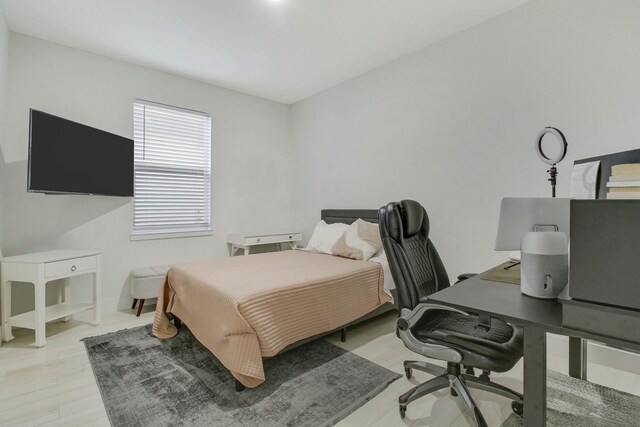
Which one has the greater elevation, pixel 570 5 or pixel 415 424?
pixel 570 5

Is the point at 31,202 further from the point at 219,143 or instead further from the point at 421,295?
the point at 421,295

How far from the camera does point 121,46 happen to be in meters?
3.06

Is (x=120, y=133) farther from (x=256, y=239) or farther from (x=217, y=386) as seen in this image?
(x=217, y=386)

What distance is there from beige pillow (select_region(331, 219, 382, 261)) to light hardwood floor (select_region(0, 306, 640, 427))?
31.8 inches

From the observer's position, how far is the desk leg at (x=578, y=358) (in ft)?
5.71

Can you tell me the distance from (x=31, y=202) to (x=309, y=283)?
2919mm

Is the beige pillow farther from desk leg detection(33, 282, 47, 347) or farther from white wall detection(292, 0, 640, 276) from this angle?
desk leg detection(33, 282, 47, 347)

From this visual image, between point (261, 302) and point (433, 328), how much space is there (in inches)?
41.6

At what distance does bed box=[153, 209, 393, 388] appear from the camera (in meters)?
1.85

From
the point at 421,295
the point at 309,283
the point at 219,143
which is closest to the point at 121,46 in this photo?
the point at 219,143

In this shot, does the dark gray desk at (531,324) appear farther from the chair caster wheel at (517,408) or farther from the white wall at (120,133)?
the white wall at (120,133)

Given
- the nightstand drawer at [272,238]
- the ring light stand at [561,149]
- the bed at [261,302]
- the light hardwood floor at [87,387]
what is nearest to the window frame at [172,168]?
the nightstand drawer at [272,238]

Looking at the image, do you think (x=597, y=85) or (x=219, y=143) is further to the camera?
(x=219, y=143)

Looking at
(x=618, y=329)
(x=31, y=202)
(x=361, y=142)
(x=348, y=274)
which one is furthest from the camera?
(x=361, y=142)
